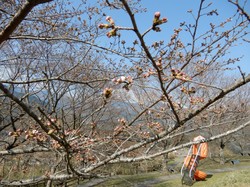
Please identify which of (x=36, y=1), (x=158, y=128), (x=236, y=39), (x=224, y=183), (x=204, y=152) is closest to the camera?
(x=36, y=1)

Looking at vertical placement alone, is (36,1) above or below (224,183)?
above

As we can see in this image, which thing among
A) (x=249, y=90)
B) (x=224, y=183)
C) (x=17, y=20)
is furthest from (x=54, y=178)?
(x=249, y=90)

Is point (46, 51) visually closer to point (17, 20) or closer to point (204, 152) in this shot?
point (17, 20)

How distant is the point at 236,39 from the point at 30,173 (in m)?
8.86

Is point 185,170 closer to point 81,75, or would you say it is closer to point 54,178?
point 81,75

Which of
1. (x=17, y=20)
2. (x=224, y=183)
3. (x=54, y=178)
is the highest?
(x=17, y=20)

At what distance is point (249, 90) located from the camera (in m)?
22.3

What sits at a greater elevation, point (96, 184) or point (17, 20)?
point (17, 20)

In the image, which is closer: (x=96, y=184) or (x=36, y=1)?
(x=36, y=1)

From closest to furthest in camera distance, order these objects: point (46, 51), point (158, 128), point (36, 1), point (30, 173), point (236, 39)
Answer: point (36, 1), point (236, 39), point (158, 128), point (46, 51), point (30, 173)

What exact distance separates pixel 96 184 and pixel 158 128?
34.1 feet

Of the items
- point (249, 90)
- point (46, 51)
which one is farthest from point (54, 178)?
point (249, 90)

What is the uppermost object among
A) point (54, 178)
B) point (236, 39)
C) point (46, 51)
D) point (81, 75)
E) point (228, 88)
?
point (46, 51)

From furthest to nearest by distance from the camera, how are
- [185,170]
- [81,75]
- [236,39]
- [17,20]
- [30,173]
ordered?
[185,170] < [30,173] < [81,75] < [236,39] < [17,20]
